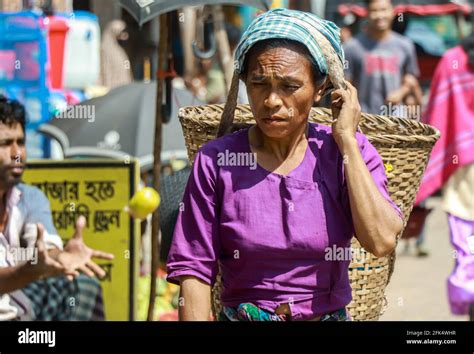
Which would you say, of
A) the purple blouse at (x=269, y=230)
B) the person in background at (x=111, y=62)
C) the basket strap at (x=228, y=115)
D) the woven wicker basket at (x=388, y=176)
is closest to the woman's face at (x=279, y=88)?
the purple blouse at (x=269, y=230)

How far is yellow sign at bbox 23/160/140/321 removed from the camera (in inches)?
241

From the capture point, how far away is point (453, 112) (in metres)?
7.08

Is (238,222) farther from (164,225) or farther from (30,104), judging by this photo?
(30,104)

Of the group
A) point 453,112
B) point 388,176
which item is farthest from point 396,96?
point 388,176

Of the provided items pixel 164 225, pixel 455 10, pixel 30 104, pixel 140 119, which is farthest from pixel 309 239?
pixel 455 10

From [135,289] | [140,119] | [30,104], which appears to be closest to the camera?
[135,289]

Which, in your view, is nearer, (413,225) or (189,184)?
(189,184)

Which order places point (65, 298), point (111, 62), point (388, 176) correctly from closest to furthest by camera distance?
point (388, 176)
point (65, 298)
point (111, 62)

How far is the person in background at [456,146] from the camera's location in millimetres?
7004

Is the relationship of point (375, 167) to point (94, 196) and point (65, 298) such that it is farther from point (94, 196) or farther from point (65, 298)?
point (94, 196)

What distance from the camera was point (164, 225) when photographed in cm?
519

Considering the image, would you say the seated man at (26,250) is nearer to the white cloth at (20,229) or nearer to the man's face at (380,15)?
the white cloth at (20,229)

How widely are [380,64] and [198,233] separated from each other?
20.2 feet
